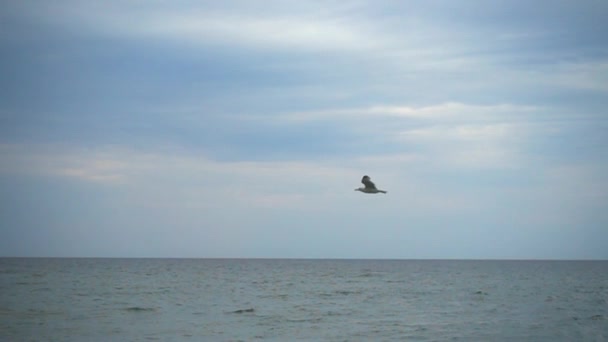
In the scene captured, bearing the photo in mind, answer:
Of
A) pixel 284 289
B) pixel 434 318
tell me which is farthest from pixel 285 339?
pixel 284 289

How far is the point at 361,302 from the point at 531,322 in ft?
41.2

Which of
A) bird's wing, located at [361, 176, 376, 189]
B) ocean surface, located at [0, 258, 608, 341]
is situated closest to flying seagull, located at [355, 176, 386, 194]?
bird's wing, located at [361, 176, 376, 189]

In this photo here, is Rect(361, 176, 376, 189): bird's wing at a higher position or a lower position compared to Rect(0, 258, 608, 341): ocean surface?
higher

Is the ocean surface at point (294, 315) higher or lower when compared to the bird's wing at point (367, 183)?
lower

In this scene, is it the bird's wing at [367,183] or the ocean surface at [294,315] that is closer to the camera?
the bird's wing at [367,183]

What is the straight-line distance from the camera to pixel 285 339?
2889cm

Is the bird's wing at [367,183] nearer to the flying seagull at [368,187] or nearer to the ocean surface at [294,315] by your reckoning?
the flying seagull at [368,187]

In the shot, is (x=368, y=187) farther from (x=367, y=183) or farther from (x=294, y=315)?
(x=294, y=315)

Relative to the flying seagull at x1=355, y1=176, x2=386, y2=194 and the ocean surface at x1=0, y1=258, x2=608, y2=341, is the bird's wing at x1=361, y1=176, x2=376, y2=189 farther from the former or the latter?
the ocean surface at x1=0, y1=258, x2=608, y2=341

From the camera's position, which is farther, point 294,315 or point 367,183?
point 294,315

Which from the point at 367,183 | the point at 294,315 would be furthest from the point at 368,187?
the point at 294,315

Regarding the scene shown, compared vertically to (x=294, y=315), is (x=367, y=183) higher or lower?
higher

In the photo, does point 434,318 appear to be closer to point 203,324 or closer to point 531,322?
point 531,322

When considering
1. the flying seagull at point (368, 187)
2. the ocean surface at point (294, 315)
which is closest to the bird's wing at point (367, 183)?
the flying seagull at point (368, 187)
